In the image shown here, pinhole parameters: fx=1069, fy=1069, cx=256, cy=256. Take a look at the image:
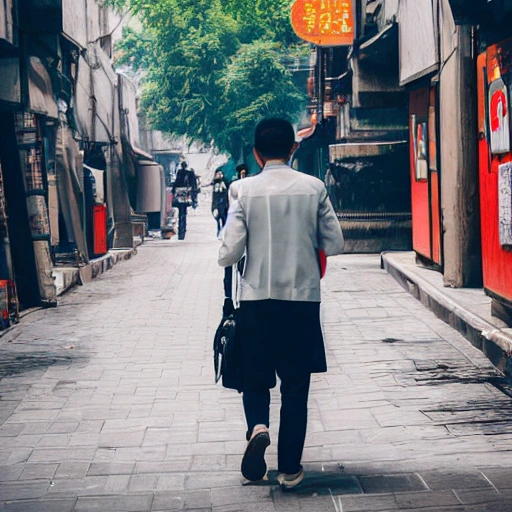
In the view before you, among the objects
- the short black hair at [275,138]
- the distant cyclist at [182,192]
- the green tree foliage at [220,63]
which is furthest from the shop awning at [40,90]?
the green tree foliage at [220,63]

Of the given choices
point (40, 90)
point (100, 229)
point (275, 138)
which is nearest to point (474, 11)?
point (275, 138)

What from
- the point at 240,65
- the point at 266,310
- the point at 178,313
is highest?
the point at 240,65

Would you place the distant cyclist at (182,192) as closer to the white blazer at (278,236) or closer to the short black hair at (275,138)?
the short black hair at (275,138)

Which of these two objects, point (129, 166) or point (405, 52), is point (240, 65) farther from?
point (405, 52)

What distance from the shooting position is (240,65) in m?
39.5

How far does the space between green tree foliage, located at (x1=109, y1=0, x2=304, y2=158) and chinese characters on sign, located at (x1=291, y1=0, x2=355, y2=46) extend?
1861 cm

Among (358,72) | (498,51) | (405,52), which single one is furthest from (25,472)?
(358,72)

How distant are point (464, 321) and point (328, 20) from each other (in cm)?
1200

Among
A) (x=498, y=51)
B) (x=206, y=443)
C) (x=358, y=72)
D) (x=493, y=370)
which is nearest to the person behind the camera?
(x=206, y=443)

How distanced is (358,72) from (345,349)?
9.86 metres

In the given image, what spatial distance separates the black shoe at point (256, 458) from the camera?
5.28 metres

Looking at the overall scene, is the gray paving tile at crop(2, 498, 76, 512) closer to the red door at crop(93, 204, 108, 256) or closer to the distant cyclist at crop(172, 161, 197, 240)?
the red door at crop(93, 204, 108, 256)

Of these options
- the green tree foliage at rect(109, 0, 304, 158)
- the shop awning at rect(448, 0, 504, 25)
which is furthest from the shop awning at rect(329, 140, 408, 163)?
the green tree foliage at rect(109, 0, 304, 158)

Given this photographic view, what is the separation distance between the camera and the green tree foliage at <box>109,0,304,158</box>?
39844 millimetres
